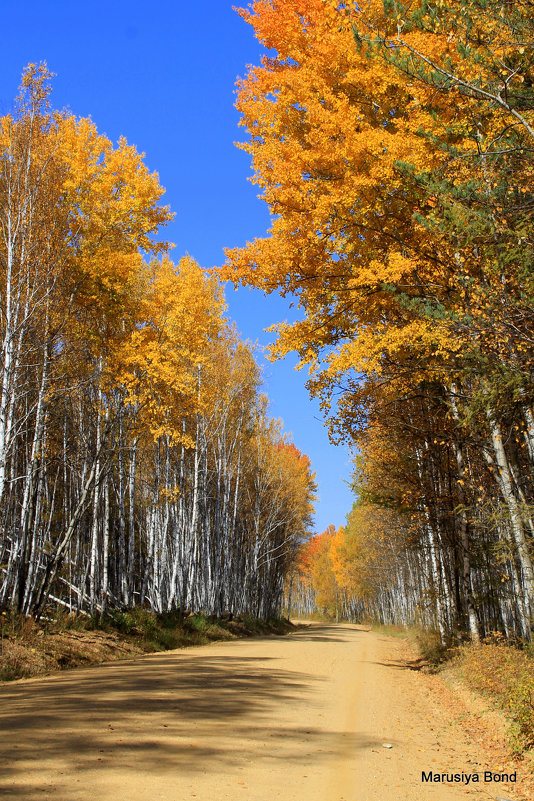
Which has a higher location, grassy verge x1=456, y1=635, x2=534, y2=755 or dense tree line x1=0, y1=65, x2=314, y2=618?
dense tree line x1=0, y1=65, x2=314, y2=618

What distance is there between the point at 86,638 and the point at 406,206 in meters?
10.3

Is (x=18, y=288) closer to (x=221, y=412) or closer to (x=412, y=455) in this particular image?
(x=412, y=455)

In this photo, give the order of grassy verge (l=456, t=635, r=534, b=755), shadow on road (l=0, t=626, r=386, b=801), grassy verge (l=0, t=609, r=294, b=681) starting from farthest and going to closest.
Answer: grassy verge (l=0, t=609, r=294, b=681) < grassy verge (l=456, t=635, r=534, b=755) < shadow on road (l=0, t=626, r=386, b=801)

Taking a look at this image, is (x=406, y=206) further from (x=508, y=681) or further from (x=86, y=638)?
(x=86, y=638)

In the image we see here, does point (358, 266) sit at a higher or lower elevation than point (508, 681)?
higher

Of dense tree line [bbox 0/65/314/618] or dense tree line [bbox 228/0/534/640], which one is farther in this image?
dense tree line [bbox 0/65/314/618]

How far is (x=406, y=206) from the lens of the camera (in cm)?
957

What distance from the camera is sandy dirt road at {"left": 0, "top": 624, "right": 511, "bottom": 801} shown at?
387 centimetres

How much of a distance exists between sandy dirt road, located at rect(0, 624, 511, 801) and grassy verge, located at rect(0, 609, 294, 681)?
912mm

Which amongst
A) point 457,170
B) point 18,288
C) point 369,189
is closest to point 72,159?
point 18,288

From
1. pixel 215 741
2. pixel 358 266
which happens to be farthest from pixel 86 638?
pixel 358 266

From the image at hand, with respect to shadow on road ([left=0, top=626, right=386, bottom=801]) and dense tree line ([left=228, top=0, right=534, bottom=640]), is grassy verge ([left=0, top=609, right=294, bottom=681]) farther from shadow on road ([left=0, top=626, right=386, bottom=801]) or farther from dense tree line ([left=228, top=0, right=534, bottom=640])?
dense tree line ([left=228, top=0, right=534, bottom=640])

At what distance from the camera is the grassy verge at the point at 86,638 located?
9.52m

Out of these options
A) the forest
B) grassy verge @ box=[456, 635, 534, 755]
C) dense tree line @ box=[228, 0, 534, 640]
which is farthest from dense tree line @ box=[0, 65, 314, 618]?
grassy verge @ box=[456, 635, 534, 755]
